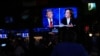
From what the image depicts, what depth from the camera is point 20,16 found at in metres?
16.4

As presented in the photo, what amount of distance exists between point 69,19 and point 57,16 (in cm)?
50

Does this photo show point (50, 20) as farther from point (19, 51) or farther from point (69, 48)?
point (69, 48)

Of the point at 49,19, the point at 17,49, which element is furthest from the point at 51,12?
the point at 17,49

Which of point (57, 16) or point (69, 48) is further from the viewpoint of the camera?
point (57, 16)

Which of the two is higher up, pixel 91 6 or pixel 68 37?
pixel 91 6

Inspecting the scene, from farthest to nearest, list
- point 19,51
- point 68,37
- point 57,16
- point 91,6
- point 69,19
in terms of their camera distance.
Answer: point 91,6
point 57,16
point 69,19
point 19,51
point 68,37

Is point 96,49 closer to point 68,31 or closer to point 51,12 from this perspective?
point 51,12

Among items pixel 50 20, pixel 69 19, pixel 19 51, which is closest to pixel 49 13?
pixel 50 20

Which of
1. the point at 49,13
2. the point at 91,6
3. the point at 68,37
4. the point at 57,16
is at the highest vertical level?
the point at 91,6

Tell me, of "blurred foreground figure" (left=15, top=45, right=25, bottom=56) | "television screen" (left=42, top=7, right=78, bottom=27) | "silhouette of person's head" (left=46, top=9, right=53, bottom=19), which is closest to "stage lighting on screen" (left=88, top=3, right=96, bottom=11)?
"television screen" (left=42, top=7, right=78, bottom=27)

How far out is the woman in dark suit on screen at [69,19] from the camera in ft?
49.9

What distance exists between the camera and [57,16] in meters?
15.5

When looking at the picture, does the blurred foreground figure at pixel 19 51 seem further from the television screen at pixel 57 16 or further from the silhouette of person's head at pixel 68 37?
the silhouette of person's head at pixel 68 37

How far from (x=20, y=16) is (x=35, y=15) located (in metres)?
0.65
